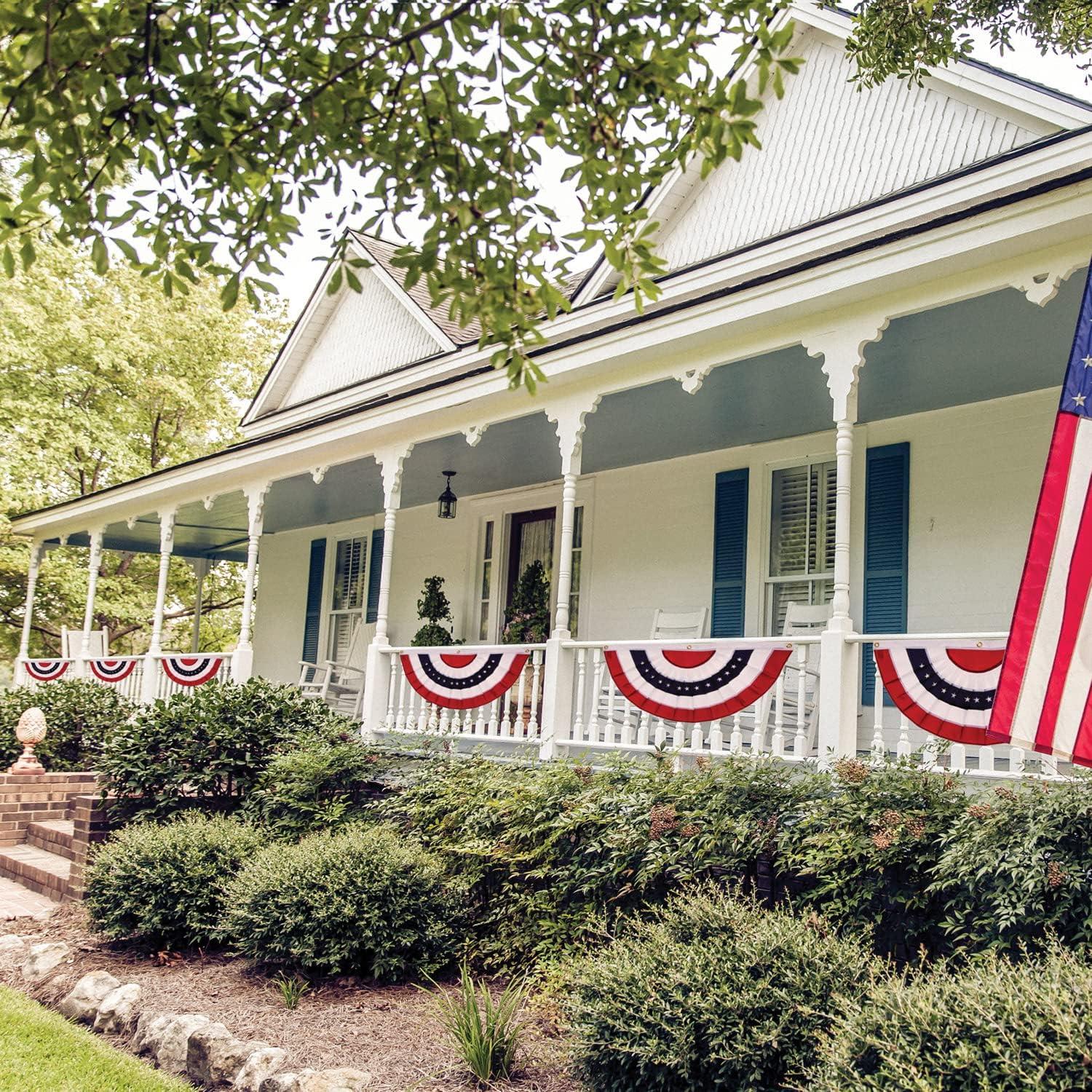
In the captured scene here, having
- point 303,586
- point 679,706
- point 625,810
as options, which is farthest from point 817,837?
point 303,586

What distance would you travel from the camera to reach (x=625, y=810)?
611 cm

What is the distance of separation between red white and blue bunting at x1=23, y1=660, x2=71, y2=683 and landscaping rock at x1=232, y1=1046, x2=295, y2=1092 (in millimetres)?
12226

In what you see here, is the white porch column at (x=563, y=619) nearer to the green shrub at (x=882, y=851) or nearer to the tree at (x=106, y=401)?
the green shrub at (x=882, y=851)

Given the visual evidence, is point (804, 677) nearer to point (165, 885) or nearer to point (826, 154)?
point (165, 885)

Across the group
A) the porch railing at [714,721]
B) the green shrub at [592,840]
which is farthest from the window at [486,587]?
the green shrub at [592,840]

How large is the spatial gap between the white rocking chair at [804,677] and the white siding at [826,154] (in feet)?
11.4

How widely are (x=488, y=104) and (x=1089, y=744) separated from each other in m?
3.56

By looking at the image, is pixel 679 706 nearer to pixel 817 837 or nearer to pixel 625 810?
pixel 625 810

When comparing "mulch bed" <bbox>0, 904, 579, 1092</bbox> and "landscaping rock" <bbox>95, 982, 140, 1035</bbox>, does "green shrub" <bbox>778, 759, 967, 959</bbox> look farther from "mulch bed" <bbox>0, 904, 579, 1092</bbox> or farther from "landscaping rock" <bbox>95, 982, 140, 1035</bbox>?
"landscaping rock" <bbox>95, 982, 140, 1035</bbox>

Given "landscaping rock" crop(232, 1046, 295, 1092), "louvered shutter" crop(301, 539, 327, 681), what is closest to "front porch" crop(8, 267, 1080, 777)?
"louvered shutter" crop(301, 539, 327, 681)

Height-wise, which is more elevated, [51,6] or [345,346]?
[345,346]

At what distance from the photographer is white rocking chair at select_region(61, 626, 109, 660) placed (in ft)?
52.6

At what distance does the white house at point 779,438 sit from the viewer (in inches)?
266

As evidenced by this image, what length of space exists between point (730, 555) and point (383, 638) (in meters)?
3.32
